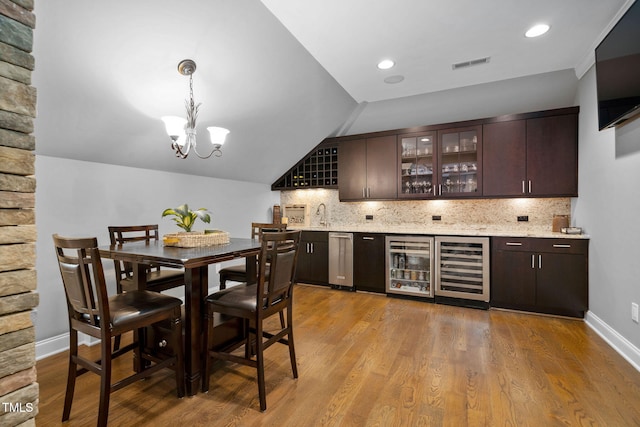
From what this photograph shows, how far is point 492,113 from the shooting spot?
409cm

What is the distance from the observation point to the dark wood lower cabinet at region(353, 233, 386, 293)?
167 inches

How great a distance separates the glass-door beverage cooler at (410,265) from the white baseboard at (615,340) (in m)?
1.59

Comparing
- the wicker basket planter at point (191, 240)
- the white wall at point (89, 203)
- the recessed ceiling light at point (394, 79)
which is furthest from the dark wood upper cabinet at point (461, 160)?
the wicker basket planter at point (191, 240)

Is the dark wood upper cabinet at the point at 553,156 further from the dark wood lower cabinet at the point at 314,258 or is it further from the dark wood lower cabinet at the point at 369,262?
the dark wood lower cabinet at the point at 314,258

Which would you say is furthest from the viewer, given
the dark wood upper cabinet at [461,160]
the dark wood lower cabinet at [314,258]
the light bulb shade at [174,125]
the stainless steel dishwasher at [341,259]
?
the dark wood lower cabinet at [314,258]

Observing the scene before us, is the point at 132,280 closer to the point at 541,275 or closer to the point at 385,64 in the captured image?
the point at 385,64

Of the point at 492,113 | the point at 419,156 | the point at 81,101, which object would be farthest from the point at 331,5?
the point at 492,113

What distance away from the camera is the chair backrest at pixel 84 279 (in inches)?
59.2

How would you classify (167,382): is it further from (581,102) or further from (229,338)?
(581,102)

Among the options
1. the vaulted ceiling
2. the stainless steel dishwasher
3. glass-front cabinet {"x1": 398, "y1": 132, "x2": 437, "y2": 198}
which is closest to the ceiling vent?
the vaulted ceiling

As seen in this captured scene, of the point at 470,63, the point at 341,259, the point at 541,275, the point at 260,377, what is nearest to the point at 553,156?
the point at 541,275

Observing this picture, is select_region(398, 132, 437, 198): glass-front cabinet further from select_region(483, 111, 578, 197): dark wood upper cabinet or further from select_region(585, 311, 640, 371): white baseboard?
select_region(585, 311, 640, 371): white baseboard

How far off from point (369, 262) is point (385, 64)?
257 cm

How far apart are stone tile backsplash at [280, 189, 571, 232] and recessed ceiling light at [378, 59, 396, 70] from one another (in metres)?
2.07
